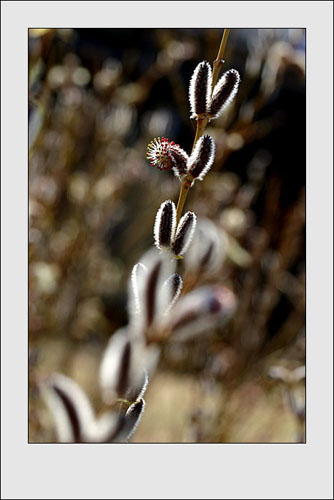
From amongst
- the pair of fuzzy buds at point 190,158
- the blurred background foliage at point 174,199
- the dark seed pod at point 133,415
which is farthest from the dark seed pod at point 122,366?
the blurred background foliage at point 174,199

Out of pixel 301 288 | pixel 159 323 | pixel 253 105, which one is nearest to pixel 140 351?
pixel 159 323

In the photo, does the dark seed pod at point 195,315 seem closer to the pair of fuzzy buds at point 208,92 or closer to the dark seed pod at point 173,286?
the dark seed pod at point 173,286

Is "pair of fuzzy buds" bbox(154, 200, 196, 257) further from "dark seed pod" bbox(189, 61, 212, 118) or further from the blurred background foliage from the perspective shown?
the blurred background foliage

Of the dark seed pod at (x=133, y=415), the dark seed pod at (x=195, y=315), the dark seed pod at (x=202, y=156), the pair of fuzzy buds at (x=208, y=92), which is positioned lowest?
the dark seed pod at (x=133, y=415)

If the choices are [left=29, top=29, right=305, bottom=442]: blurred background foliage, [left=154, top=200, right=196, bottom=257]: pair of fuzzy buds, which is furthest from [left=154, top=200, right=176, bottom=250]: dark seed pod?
[left=29, top=29, right=305, bottom=442]: blurred background foliage

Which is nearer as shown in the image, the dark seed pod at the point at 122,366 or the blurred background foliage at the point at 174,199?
the dark seed pod at the point at 122,366
